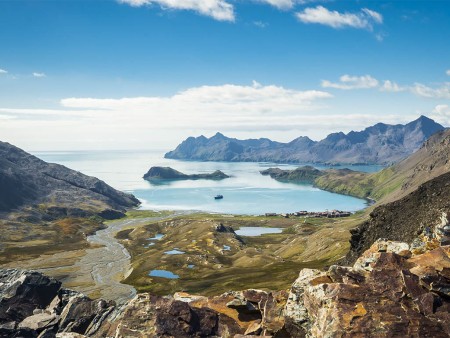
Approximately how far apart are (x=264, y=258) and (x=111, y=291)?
77.2 meters

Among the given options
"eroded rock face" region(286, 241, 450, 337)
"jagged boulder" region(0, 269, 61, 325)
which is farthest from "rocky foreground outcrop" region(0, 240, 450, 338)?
"jagged boulder" region(0, 269, 61, 325)

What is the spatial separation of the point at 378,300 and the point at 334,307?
3.39 metres

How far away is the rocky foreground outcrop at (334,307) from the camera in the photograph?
26.1 m

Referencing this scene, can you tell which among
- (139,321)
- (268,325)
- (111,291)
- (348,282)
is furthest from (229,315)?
(111,291)

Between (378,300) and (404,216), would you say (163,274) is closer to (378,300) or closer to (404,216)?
(404,216)

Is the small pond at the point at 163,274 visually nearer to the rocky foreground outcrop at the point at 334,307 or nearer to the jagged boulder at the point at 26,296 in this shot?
the jagged boulder at the point at 26,296

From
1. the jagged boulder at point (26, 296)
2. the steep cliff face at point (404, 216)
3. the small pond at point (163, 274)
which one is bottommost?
the small pond at point (163, 274)

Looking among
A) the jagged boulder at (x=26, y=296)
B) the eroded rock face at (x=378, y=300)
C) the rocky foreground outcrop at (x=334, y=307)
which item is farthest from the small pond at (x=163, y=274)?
the eroded rock face at (x=378, y=300)

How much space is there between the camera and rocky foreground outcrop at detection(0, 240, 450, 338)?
85.6ft

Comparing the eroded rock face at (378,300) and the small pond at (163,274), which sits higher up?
the eroded rock face at (378,300)

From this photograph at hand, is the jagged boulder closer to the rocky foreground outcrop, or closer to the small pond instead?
the rocky foreground outcrop

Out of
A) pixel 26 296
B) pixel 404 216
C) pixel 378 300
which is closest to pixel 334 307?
pixel 378 300

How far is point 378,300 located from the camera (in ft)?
90.7

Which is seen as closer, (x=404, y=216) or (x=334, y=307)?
(x=334, y=307)
